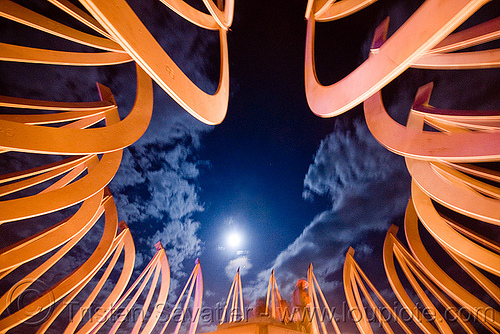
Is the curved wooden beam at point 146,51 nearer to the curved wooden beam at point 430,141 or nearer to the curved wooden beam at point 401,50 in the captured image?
the curved wooden beam at point 401,50

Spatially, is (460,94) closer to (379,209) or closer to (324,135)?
(324,135)

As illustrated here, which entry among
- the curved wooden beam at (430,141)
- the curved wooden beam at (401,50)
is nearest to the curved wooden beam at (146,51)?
the curved wooden beam at (401,50)

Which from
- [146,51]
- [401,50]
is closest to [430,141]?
[401,50]

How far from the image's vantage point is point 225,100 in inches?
299

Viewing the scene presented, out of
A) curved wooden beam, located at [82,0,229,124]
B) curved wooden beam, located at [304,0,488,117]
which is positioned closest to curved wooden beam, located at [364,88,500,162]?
curved wooden beam, located at [304,0,488,117]

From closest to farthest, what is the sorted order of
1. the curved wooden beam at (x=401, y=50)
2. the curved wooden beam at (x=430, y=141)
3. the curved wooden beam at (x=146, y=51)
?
the curved wooden beam at (x=146, y=51)
the curved wooden beam at (x=401, y=50)
the curved wooden beam at (x=430, y=141)

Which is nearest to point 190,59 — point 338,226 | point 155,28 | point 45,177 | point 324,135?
point 155,28

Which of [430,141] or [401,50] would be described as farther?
[430,141]

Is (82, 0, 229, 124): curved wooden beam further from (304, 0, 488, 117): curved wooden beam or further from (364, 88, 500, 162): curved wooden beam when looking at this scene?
(364, 88, 500, 162): curved wooden beam

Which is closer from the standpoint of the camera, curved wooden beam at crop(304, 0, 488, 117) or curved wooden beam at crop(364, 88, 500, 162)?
curved wooden beam at crop(304, 0, 488, 117)

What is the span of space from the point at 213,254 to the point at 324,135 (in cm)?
1797

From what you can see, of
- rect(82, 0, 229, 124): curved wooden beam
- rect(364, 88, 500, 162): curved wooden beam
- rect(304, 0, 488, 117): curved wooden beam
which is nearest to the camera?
rect(82, 0, 229, 124): curved wooden beam

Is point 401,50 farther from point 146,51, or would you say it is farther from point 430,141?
point 146,51

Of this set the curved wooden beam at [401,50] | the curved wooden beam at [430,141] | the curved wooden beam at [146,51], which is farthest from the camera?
the curved wooden beam at [430,141]
